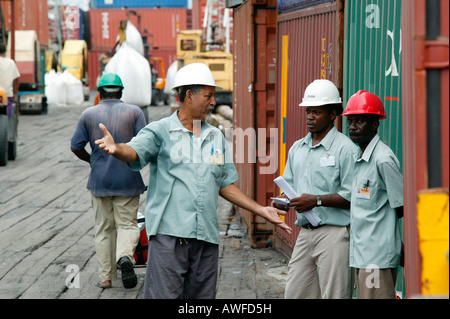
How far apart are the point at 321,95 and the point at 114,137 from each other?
2.58 m

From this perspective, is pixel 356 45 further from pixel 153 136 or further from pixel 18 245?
pixel 18 245

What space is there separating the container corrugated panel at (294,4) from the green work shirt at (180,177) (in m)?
2.94

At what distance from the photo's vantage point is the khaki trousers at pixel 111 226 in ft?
22.7

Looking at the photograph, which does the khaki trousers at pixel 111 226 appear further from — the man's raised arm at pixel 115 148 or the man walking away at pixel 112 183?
the man's raised arm at pixel 115 148

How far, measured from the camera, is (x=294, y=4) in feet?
25.5

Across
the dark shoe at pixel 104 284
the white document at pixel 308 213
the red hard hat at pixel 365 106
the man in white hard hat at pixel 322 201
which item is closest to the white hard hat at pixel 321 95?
the man in white hard hat at pixel 322 201

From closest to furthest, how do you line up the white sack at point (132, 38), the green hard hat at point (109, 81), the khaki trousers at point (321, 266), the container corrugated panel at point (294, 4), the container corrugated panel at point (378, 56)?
the khaki trousers at point (321, 266), the container corrugated panel at point (378, 56), the green hard hat at point (109, 81), the container corrugated panel at point (294, 4), the white sack at point (132, 38)

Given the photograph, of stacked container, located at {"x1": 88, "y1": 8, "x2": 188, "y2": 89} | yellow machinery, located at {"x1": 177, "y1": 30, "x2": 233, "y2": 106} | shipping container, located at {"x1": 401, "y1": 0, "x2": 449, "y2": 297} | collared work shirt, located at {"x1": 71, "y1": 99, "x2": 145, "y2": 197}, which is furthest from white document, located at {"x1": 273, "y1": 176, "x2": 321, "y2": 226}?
stacked container, located at {"x1": 88, "y1": 8, "x2": 188, "y2": 89}

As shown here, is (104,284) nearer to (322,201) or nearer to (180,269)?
(180,269)

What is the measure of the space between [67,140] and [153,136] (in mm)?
15380

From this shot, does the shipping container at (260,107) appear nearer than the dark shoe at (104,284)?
No

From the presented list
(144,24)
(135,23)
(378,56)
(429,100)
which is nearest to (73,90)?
(135,23)

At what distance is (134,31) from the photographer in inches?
731
